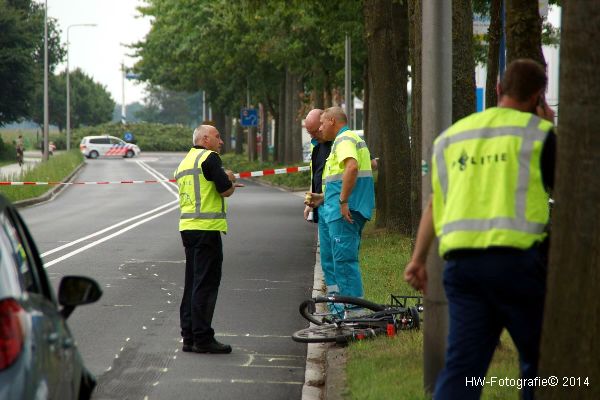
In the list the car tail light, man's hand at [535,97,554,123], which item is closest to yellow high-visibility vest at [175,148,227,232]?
man's hand at [535,97,554,123]

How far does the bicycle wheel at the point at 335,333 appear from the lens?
9383 mm

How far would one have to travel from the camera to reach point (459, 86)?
12.0m

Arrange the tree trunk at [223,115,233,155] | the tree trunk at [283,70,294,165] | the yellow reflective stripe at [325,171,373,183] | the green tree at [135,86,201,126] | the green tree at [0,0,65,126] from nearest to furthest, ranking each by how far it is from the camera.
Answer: the yellow reflective stripe at [325,171,373,183] < the tree trunk at [283,70,294,165] < the green tree at [0,0,65,126] < the tree trunk at [223,115,233,155] < the green tree at [135,86,201,126]

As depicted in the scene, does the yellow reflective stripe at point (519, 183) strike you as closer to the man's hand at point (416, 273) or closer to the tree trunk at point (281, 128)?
the man's hand at point (416, 273)

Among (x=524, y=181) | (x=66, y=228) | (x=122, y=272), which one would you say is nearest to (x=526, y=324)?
(x=524, y=181)

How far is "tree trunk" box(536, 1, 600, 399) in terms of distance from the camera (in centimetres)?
492

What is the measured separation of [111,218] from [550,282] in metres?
22.7

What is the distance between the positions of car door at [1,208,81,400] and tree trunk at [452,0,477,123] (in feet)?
23.6

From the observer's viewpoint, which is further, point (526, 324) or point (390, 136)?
point (390, 136)

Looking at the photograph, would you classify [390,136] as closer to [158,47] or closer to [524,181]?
[524,181]

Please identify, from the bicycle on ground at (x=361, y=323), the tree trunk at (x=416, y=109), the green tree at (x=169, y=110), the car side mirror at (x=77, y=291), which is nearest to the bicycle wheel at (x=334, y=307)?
the bicycle on ground at (x=361, y=323)

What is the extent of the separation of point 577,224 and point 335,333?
478 cm

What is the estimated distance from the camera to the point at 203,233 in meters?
9.76

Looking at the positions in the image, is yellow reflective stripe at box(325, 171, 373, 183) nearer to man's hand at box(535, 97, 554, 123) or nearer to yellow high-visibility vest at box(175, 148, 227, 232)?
yellow high-visibility vest at box(175, 148, 227, 232)
